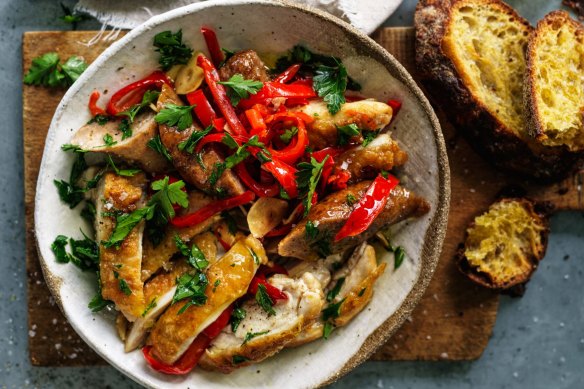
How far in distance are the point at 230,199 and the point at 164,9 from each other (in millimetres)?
1381

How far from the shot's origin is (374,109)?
121 inches

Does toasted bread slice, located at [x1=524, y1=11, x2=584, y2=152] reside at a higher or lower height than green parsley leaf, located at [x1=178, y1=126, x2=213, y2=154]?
higher

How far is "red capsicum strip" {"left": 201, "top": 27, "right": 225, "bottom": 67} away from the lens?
10.5 feet

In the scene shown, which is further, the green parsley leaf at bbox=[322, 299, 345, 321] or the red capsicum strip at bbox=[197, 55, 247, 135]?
the green parsley leaf at bbox=[322, 299, 345, 321]

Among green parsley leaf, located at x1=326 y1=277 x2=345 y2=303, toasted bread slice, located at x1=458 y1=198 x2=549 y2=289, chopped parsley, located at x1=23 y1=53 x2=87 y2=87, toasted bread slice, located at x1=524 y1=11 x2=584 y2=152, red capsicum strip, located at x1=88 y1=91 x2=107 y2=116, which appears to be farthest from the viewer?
toasted bread slice, located at x1=458 y1=198 x2=549 y2=289

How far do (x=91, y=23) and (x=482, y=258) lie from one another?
2.72 meters

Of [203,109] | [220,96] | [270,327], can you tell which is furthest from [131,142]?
[270,327]

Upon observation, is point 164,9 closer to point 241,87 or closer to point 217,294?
point 241,87

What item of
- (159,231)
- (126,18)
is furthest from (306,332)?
(126,18)

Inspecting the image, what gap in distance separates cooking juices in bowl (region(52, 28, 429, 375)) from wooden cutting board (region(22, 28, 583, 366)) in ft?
2.02

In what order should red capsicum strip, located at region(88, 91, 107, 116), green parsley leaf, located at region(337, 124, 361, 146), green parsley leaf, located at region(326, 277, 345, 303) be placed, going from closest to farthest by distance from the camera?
green parsley leaf, located at region(337, 124, 361, 146)
red capsicum strip, located at region(88, 91, 107, 116)
green parsley leaf, located at region(326, 277, 345, 303)

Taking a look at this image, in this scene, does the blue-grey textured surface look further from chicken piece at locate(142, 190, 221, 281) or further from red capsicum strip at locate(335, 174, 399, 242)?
red capsicum strip at locate(335, 174, 399, 242)

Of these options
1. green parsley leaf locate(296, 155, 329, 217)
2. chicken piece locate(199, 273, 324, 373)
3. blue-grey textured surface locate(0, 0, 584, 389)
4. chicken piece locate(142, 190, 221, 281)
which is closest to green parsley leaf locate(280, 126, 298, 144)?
green parsley leaf locate(296, 155, 329, 217)

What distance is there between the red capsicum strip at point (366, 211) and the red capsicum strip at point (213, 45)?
1.05 m
